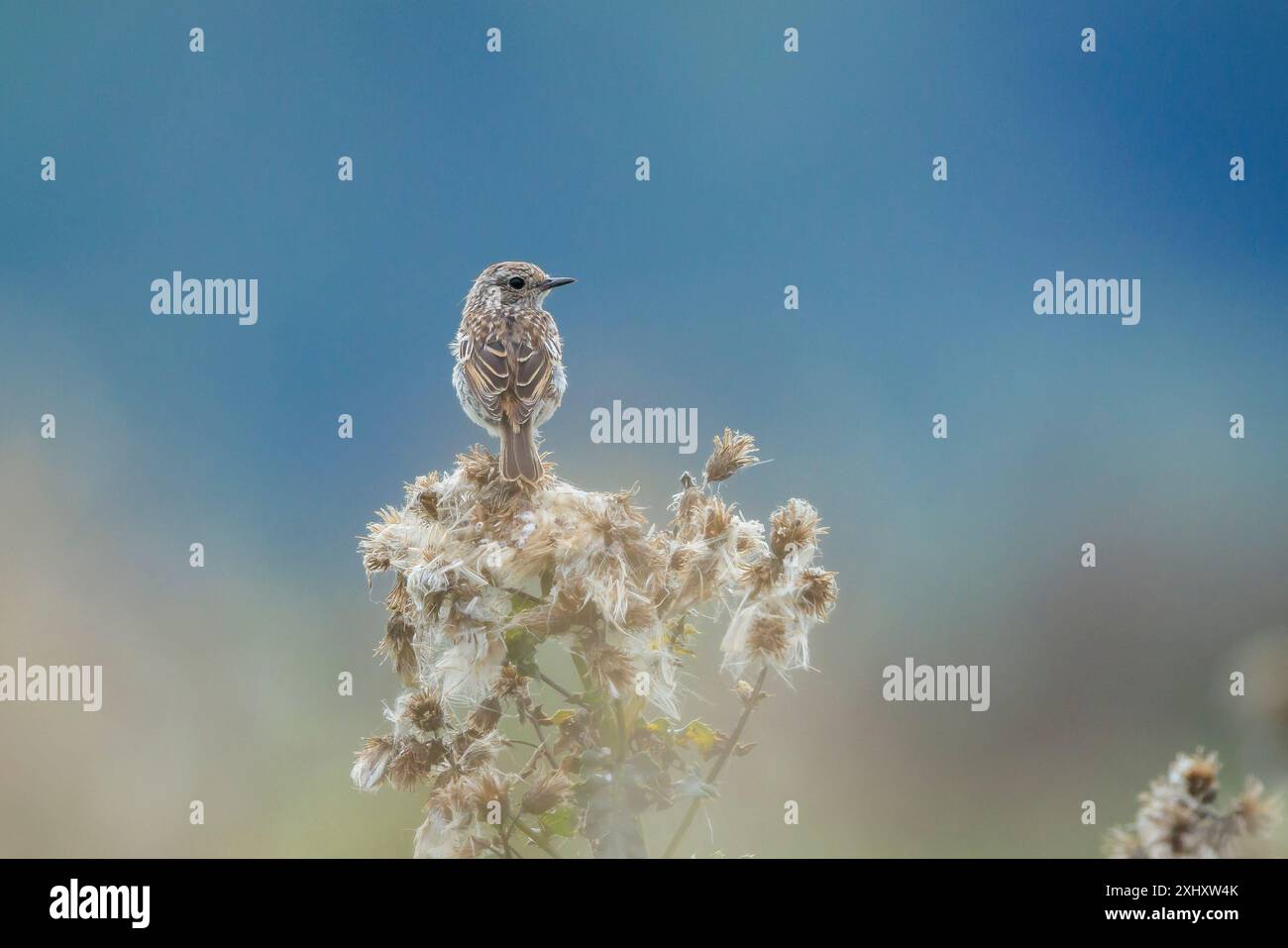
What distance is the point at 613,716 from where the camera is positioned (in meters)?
2.10

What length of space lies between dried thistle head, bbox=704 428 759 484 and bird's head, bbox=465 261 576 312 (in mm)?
2303

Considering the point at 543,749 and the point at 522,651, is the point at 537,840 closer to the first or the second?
the point at 543,749

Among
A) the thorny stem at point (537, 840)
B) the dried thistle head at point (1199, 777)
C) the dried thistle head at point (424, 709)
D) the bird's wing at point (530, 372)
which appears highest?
the bird's wing at point (530, 372)

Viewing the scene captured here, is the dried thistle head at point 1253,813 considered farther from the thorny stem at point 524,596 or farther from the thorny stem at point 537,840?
the thorny stem at point 524,596

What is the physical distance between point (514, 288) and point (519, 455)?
188cm

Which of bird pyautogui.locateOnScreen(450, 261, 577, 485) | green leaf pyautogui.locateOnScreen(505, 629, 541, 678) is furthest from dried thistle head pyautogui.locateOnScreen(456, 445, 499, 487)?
green leaf pyautogui.locateOnScreen(505, 629, 541, 678)

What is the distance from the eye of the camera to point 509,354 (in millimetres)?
4137

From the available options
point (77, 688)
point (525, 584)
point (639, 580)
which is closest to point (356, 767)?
point (525, 584)

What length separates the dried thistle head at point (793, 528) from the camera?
230 centimetres

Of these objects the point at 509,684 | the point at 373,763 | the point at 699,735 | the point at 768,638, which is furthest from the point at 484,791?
the point at 768,638

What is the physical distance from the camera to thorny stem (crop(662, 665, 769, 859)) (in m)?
2.00

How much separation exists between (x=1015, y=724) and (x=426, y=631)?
4.24 m

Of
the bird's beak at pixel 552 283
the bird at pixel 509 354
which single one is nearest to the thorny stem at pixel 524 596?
the bird at pixel 509 354

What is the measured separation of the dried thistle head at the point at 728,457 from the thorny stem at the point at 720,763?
44 centimetres
